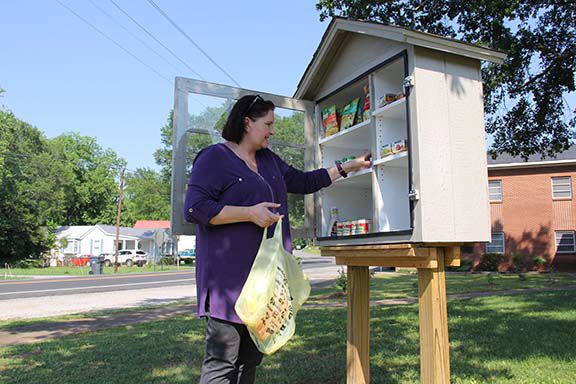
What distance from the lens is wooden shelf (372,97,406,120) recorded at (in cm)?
292

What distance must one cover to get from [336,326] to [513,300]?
453cm

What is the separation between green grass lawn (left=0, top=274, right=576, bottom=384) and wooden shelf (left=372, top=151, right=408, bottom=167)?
1819 millimetres

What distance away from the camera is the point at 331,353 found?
4.78 metres

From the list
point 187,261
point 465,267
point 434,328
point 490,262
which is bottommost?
point 187,261

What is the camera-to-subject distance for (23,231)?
36875 mm

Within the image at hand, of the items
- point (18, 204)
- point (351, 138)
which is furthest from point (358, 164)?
point (18, 204)

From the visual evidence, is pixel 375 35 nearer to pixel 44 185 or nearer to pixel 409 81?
pixel 409 81

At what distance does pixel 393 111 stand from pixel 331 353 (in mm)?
2776

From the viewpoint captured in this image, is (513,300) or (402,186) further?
(513,300)

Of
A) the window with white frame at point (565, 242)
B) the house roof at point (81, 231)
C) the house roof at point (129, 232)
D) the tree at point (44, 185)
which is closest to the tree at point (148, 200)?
the tree at point (44, 185)

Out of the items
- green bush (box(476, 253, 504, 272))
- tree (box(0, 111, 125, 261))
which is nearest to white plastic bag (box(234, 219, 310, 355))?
green bush (box(476, 253, 504, 272))

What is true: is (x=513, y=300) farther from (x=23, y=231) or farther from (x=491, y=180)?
(x=23, y=231)

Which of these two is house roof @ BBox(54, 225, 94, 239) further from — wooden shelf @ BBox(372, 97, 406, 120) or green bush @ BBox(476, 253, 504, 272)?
wooden shelf @ BBox(372, 97, 406, 120)

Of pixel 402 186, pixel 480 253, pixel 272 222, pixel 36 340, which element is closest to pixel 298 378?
pixel 402 186
